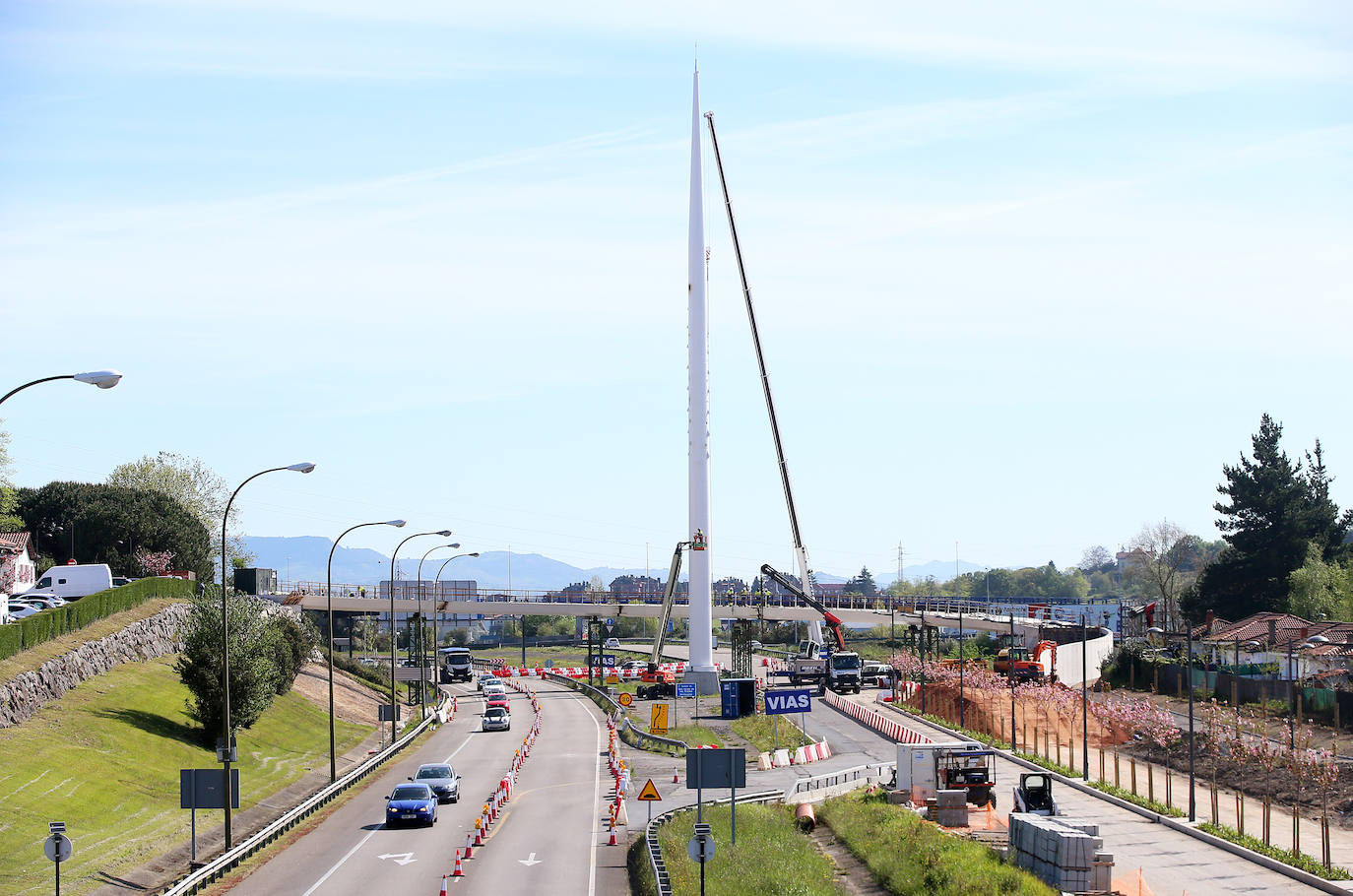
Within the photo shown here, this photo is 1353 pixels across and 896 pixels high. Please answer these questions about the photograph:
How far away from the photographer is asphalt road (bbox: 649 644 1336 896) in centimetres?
3600

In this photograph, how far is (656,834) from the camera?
131 feet

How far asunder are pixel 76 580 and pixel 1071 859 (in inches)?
2884

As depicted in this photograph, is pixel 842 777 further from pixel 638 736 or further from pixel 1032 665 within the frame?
pixel 1032 665

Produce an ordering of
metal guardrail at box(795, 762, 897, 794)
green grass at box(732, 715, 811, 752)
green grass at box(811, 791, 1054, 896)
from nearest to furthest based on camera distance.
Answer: green grass at box(811, 791, 1054, 896) → metal guardrail at box(795, 762, 897, 794) → green grass at box(732, 715, 811, 752)

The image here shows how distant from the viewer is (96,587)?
8719 centimetres

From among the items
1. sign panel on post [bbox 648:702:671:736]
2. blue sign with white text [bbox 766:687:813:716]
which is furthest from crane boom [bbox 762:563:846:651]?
blue sign with white text [bbox 766:687:813:716]

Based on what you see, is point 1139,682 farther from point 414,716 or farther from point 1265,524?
point 414,716

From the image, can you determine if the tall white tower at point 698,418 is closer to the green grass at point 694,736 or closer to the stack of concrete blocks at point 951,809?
the green grass at point 694,736

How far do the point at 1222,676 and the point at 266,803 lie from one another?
60.8m

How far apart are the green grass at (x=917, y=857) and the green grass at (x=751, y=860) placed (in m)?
1.58

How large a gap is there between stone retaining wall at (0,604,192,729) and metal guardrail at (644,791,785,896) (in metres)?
26.1

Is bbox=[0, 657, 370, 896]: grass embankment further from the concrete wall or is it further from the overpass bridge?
the concrete wall

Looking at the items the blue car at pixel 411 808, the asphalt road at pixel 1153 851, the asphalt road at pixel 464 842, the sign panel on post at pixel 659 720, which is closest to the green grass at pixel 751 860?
the asphalt road at pixel 464 842

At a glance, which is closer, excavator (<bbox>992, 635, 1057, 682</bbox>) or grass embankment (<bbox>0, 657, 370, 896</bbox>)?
grass embankment (<bbox>0, 657, 370, 896</bbox>)
